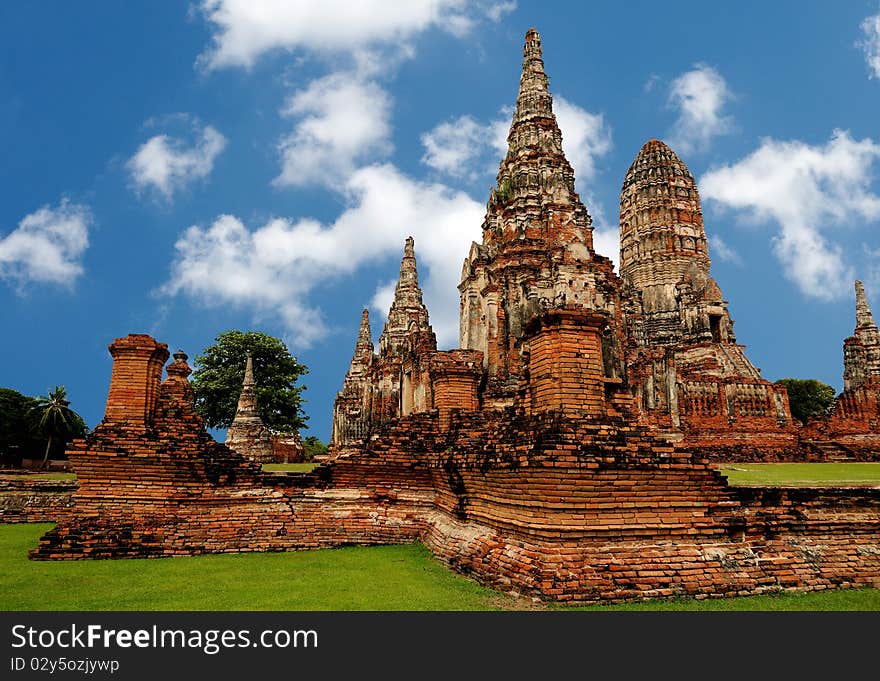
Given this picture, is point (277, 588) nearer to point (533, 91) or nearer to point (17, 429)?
point (533, 91)

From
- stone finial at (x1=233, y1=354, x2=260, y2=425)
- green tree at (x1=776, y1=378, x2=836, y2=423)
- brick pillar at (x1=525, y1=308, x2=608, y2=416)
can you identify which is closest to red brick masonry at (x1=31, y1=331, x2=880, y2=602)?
brick pillar at (x1=525, y1=308, x2=608, y2=416)

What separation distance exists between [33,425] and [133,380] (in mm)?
40652

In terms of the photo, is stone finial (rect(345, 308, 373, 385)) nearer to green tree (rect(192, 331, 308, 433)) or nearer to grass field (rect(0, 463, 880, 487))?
green tree (rect(192, 331, 308, 433))

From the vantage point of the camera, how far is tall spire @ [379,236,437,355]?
36.6m

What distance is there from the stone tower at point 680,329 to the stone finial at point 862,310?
7.17m

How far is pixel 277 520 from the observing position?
1005cm

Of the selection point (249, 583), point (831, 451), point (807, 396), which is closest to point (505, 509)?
point (249, 583)

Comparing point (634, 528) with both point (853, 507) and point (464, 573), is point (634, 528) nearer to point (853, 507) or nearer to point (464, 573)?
point (464, 573)

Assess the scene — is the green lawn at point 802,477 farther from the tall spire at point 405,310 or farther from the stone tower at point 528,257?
the tall spire at point 405,310

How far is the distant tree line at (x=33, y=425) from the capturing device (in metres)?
42.4

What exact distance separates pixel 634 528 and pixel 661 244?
123 feet

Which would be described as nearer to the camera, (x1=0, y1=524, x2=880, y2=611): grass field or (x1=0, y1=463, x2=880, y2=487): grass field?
(x1=0, y1=524, x2=880, y2=611): grass field

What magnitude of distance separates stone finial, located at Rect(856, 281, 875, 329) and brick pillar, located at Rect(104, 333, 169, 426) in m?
40.7
